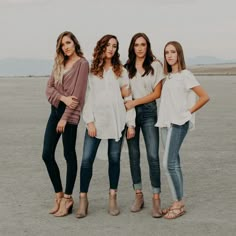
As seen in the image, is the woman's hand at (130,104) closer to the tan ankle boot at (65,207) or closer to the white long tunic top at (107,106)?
the white long tunic top at (107,106)

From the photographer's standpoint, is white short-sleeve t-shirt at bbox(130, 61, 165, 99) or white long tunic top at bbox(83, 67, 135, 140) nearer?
white long tunic top at bbox(83, 67, 135, 140)

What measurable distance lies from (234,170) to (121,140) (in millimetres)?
2891

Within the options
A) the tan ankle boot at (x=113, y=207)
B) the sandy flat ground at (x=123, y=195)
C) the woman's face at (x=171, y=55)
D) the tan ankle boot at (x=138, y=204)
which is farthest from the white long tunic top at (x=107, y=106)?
the sandy flat ground at (x=123, y=195)

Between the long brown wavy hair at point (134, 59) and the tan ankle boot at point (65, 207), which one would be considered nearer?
the long brown wavy hair at point (134, 59)

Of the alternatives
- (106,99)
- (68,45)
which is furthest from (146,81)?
(68,45)

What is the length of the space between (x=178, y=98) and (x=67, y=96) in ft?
3.90

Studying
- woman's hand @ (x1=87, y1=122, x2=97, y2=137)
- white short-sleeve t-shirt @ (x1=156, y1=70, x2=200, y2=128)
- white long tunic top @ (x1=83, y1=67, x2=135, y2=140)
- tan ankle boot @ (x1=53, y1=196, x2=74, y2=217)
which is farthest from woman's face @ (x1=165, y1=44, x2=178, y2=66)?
tan ankle boot @ (x1=53, y1=196, x2=74, y2=217)

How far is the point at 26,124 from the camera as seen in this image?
1429cm

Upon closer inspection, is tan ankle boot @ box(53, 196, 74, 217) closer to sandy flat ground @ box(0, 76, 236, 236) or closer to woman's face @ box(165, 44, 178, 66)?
sandy flat ground @ box(0, 76, 236, 236)

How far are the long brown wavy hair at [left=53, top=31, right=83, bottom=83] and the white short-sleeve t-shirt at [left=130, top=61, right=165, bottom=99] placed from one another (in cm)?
67

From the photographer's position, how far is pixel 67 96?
18.9 ft

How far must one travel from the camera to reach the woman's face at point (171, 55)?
18.6ft

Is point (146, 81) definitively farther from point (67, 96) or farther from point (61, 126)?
point (61, 126)

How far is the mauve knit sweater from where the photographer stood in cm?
566
